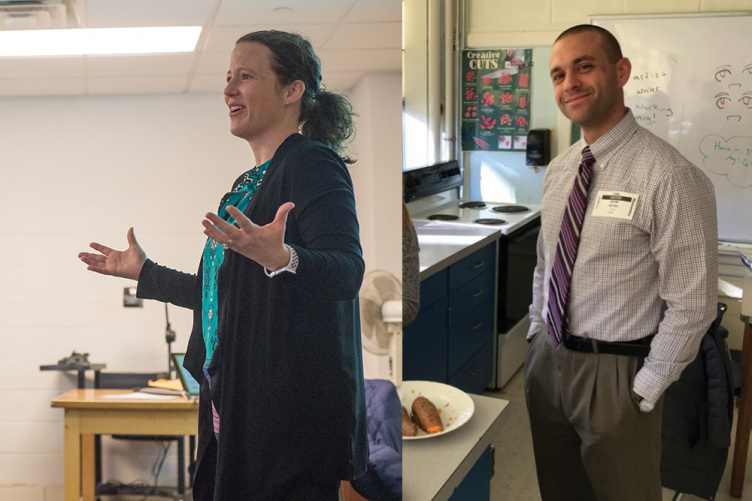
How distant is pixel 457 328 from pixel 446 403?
1943mm

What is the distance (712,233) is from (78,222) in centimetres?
165

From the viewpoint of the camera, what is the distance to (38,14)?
60 centimetres

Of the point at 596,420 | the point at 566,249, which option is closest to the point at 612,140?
the point at 566,249

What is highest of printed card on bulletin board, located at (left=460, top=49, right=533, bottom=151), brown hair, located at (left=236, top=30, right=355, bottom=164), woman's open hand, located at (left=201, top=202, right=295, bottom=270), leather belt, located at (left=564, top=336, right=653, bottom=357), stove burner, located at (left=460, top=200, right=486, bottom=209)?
printed card on bulletin board, located at (left=460, top=49, right=533, bottom=151)

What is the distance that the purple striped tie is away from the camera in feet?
6.58

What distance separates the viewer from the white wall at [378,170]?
0.64m

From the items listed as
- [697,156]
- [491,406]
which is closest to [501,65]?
[697,156]

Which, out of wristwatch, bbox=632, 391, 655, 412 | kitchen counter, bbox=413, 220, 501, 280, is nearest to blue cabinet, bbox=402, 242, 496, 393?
kitchen counter, bbox=413, 220, 501, 280

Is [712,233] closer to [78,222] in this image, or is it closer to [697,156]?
[78,222]

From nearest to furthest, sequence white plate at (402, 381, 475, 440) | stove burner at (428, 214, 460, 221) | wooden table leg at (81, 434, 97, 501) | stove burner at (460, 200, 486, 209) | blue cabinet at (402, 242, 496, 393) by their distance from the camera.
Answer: wooden table leg at (81, 434, 97, 501) → white plate at (402, 381, 475, 440) → blue cabinet at (402, 242, 496, 393) → stove burner at (428, 214, 460, 221) → stove burner at (460, 200, 486, 209)

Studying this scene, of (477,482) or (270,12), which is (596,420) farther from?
(270,12)

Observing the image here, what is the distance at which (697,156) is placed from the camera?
3943mm

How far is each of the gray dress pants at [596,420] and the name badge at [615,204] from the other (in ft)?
1.35

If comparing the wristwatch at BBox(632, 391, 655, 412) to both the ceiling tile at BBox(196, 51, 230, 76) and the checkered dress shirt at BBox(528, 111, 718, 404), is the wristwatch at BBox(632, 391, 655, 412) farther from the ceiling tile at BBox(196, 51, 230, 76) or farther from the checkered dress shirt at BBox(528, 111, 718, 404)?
the ceiling tile at BBox(196, 51, 230, 76)
